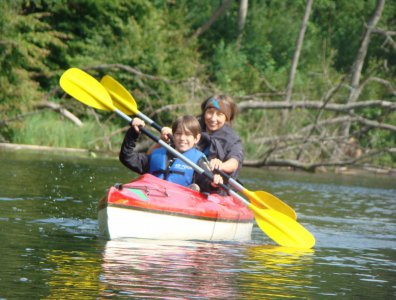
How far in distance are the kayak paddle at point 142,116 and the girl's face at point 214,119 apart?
1.64 feet

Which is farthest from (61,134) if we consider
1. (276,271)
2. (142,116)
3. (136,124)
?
(276,271)

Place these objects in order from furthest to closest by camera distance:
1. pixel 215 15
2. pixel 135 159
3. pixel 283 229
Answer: pixel 215 15 < pixel 283 229 < pixel 135 159

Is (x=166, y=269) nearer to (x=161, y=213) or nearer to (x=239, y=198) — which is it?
(x=161, y=213)

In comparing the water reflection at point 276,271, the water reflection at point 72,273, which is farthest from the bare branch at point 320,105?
the water reflection at point 72,273

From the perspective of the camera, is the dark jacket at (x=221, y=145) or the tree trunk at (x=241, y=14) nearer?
the dark jacket at (x=221, y=145)

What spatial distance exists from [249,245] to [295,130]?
13.7 meters

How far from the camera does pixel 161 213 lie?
876cm

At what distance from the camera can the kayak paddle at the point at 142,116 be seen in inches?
402

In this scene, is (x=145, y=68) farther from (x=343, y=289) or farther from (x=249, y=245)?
(x=343, y=289)

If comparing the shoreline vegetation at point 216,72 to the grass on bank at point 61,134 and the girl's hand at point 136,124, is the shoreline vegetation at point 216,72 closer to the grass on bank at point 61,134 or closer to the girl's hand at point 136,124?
the grass on bank at point 61,134

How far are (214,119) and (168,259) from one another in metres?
2.62

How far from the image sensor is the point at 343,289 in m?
7.16

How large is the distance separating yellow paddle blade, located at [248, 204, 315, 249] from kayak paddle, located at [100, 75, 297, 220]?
67mm

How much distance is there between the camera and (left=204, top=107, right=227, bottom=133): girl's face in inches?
400
